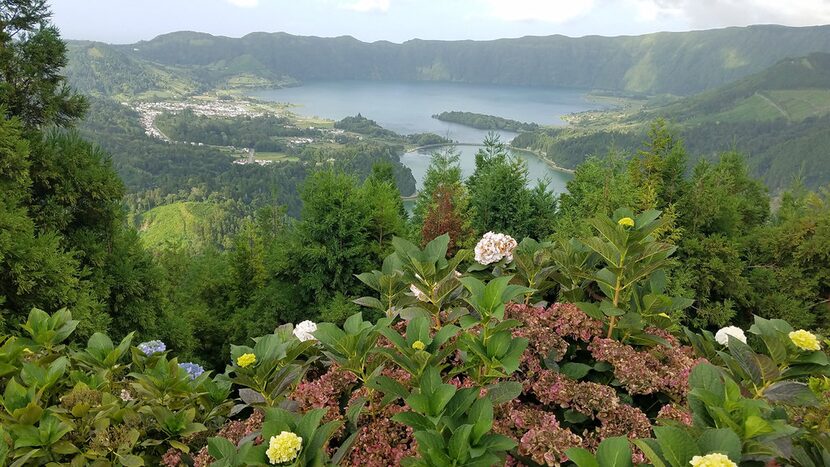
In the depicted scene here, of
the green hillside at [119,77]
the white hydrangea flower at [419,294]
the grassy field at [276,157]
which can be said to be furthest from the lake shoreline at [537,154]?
the green hillside at [119,77]

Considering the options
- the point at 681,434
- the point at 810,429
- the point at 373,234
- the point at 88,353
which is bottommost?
the point at 373,234

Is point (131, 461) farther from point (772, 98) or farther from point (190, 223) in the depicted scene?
point (772, 98)

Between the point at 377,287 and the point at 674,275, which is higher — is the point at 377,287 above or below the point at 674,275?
above

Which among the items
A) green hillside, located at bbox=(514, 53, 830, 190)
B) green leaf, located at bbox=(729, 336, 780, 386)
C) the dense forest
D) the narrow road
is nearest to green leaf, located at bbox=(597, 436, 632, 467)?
the dense forest

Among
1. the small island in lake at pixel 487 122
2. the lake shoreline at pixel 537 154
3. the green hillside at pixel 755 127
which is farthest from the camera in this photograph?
the small island in lake at pixel 487 122

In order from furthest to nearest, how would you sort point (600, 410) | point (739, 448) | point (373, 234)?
point (373, 234) < point (600, 410) < point (739, 448)

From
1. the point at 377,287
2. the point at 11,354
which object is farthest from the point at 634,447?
the point at 11,354

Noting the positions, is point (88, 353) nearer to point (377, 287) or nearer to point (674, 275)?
point (377, 287)

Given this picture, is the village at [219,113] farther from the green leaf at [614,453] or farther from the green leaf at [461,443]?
the green leaf at [614,453]
